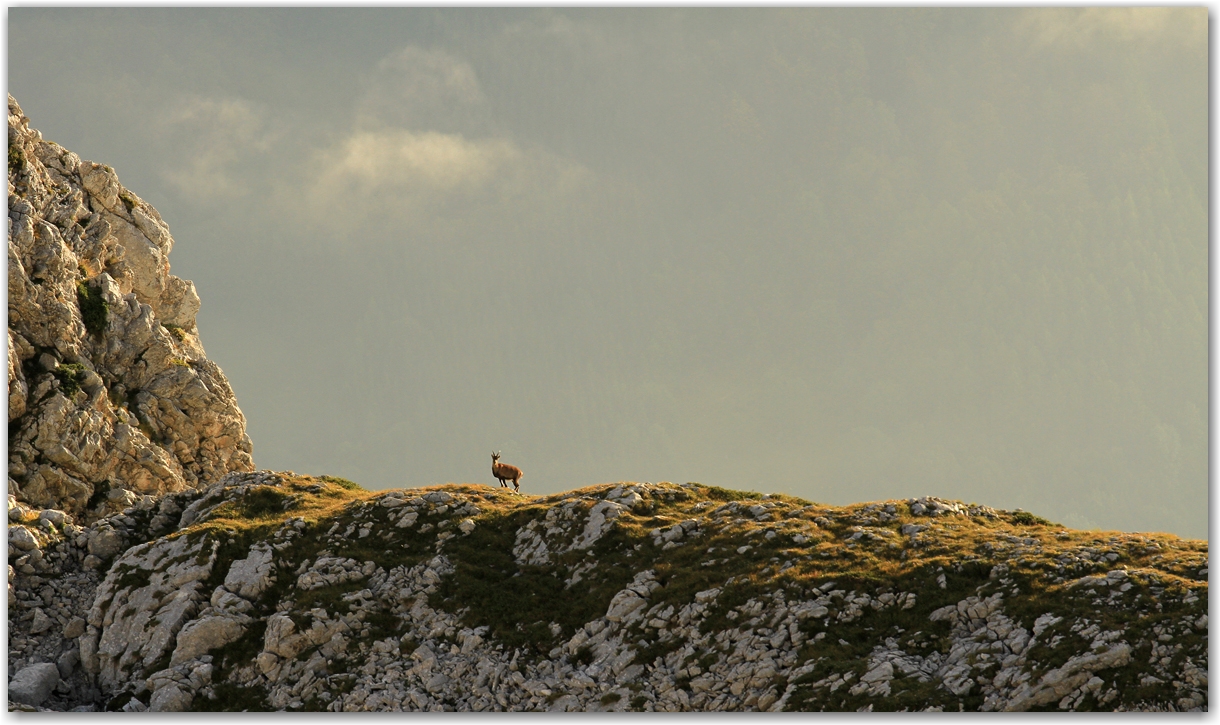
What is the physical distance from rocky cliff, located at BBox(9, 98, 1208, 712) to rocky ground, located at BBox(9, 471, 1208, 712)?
105mm

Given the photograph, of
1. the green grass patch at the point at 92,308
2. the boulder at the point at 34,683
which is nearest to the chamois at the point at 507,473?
the boulder at the point at 34,683

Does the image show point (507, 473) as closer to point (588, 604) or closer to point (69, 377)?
point (588, 604)

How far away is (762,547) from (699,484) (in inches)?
437

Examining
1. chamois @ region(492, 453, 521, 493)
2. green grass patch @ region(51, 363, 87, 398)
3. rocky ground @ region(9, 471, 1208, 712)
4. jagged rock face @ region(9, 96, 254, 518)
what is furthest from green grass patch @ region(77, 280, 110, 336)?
chamois @ region(492, 453, 521, 493)

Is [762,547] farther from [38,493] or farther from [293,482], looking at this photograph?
[38,493]

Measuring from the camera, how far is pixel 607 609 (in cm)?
3797

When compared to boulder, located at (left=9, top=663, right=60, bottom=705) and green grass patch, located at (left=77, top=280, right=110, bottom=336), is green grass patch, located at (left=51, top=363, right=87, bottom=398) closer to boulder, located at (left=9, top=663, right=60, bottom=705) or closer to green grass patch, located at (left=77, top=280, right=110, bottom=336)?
green grass patch, located at (left=77, top=280, right=110, bottom=336)

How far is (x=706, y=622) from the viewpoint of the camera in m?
35.3

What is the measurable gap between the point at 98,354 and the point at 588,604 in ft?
178

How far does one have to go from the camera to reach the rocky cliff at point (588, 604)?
30.1 m

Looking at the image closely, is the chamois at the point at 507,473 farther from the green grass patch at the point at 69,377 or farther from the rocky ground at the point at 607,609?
the green grass patch at the point at 69,377

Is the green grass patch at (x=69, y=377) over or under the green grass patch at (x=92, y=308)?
under

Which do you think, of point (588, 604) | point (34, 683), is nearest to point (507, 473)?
point (588, 604)

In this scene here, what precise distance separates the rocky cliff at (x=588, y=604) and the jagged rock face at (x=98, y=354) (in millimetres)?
16272
